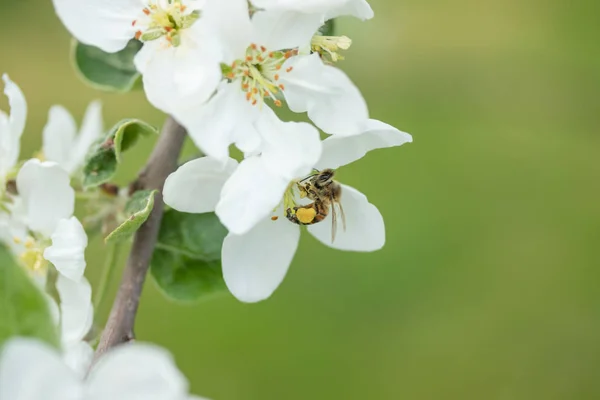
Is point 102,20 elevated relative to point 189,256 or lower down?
elevated

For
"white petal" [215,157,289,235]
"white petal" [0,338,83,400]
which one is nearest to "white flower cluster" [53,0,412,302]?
"white petal" [215,157,289,235]

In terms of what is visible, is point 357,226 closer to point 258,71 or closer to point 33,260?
point 258,71

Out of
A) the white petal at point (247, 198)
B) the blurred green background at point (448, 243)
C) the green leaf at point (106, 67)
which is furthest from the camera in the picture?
the blurred green background at point (448, 243)

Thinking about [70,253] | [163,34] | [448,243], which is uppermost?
[163,34]

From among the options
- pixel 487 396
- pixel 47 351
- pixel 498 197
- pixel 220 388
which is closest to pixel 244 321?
pixel 220 388

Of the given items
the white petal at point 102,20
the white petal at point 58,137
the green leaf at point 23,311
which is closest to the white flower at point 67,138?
the white petal at point 58,137

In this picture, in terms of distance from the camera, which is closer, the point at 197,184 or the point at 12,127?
the point at 197,184

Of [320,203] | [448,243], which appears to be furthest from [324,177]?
[448,243]

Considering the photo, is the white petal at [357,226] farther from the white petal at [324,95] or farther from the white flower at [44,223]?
the white flower at [44,223]
